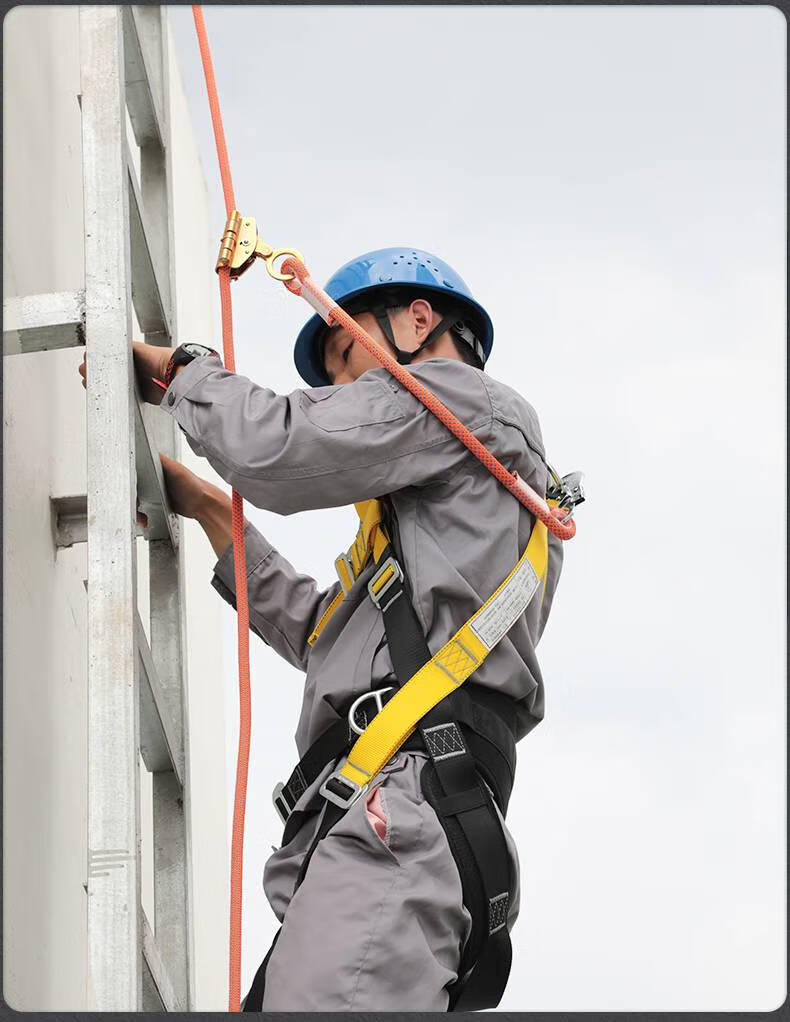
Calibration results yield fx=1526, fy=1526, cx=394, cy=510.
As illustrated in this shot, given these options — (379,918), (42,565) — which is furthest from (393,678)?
(42,565)

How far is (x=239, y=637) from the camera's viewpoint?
117 inches

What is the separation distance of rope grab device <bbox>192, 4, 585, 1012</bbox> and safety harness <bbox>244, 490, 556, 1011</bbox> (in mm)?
98

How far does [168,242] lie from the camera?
382 centimetres

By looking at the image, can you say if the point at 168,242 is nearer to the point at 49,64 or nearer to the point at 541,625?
the point at 49,64

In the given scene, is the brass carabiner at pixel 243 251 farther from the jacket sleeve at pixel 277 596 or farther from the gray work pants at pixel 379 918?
the gray work pants at pixel 379 918

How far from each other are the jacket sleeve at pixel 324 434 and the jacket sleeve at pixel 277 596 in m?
0.62

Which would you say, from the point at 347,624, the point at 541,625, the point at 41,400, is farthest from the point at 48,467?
the point at 541,625

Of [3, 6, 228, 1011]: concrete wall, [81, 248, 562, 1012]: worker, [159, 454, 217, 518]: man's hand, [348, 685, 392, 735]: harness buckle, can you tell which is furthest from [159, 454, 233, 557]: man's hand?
[348, 685, 392, 735]: harness buckle

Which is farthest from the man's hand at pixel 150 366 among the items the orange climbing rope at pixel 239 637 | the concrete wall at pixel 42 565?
the concrete wall at pixel 42 565

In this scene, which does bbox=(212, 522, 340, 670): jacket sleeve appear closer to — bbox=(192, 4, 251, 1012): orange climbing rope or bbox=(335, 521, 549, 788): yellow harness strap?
bbox=(192, 4, 251, 1012): orange climbing rope

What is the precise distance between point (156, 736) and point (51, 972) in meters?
0.62

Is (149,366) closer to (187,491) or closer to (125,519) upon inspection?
(125,519)

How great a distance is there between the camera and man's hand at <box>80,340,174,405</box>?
306cm

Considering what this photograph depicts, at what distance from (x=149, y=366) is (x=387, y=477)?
22.2 inches
